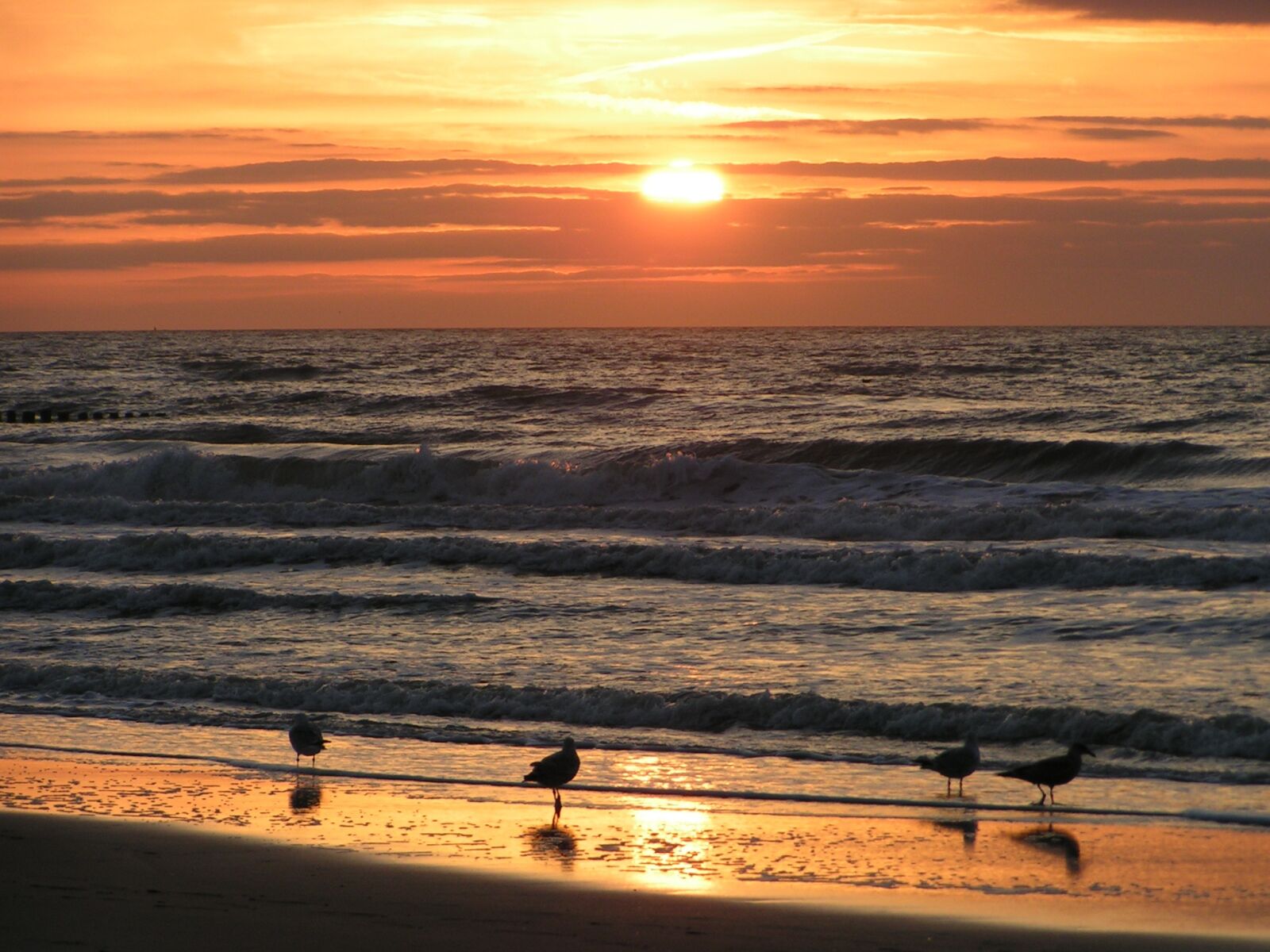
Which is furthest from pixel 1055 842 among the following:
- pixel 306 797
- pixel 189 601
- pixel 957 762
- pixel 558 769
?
pixel 189 601

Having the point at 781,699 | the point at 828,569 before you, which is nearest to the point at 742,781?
the point at 781,699

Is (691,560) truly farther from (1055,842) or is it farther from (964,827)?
(1055,842)

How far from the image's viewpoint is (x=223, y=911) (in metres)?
6.32

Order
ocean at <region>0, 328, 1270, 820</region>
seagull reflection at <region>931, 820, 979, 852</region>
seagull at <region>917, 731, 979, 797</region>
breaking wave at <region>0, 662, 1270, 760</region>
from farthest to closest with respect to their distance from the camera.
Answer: ocean at <region>0, 328, 1270, 820</region> → breaking wave at <region>0, 662, 1270, 760</region> → seagull at <region>917, 731, 979, 797</region> → seagull reflection at <region>931, 820, 979, 852</region>

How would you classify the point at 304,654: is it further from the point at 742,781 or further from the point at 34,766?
the point at 742,781

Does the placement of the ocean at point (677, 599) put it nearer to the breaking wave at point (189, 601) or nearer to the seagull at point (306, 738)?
the breaking wave at point (189, 601)

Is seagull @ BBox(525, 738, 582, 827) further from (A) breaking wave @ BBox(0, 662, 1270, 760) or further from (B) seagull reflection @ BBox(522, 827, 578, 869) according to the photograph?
(A) breaking wave @ BBox(0, 662, 1270, 760)

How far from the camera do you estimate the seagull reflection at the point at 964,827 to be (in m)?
7.62

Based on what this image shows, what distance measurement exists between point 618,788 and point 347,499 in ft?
66.3

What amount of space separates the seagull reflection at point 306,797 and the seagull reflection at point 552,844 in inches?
58.8

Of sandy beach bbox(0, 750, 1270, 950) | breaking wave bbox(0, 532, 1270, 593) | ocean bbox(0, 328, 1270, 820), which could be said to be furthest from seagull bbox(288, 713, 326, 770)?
breaking wave bbox(0, 532, 1270, 593)

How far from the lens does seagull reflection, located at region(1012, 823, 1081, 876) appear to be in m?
7.20

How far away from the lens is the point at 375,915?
247 inches

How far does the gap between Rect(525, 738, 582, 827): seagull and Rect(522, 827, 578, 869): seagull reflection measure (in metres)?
0.53
